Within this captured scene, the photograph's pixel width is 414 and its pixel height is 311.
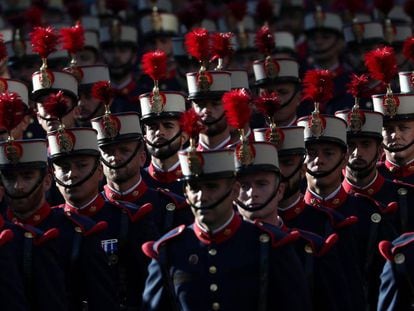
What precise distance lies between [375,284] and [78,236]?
2378 mm

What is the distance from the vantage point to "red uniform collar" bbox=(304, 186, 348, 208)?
13.0 meters

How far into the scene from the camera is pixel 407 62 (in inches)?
715

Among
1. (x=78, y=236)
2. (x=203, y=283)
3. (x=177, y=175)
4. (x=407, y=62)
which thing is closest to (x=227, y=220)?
(x=203, y=283)

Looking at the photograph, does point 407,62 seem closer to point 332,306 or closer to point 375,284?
point 375,284

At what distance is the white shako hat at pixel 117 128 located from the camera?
532 inches

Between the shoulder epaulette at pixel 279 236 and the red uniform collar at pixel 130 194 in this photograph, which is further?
the red uniform collar at pixel 130 194

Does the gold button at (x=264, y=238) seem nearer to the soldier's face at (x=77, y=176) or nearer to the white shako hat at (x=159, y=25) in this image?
the soldier's face at (x=77, y=176)

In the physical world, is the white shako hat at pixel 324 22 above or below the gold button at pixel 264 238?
above

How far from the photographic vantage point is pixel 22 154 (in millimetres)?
12250

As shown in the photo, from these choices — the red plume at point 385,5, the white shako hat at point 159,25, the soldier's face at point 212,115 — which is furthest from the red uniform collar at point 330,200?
the white shako hat at point 159,25

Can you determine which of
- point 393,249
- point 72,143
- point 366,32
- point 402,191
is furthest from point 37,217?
point 366,32

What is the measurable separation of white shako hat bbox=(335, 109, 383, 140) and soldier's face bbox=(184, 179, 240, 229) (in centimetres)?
296

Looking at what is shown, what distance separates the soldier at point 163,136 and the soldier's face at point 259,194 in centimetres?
245

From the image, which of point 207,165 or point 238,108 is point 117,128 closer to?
point 238,108
